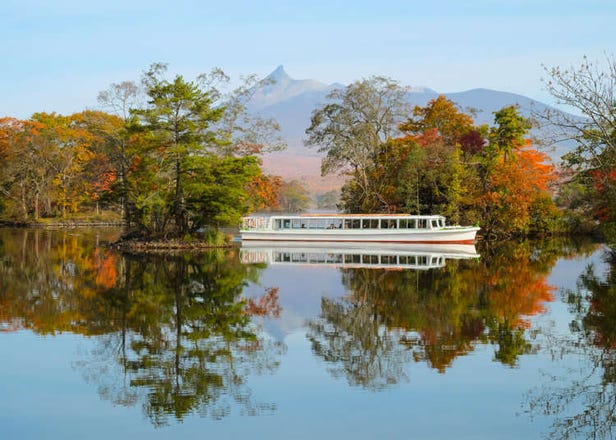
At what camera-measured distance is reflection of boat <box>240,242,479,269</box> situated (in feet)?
105

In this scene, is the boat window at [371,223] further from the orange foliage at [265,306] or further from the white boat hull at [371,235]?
the orange foliage at [265,306]

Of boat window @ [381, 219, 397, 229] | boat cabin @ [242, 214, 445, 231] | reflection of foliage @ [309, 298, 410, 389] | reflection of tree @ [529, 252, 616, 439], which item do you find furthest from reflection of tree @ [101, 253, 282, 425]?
boat window @ [381, 219, 397, 229]

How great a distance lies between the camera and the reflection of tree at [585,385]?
1027 cm

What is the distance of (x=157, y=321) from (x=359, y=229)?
28656 mm

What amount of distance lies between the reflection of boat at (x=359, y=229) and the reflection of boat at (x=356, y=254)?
78cm

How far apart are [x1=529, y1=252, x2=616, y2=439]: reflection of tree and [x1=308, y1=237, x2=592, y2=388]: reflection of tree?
1.05 meters

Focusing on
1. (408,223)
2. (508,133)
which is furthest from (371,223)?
(508,133)

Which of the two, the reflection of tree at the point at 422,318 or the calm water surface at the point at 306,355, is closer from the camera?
the calm water surface at the point at 306,355

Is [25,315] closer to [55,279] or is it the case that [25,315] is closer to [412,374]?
[55,279]

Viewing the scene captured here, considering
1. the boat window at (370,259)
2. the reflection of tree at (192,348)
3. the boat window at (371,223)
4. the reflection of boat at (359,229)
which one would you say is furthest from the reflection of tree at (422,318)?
the boat window at (371,223)

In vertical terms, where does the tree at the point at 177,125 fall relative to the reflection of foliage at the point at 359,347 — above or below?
above

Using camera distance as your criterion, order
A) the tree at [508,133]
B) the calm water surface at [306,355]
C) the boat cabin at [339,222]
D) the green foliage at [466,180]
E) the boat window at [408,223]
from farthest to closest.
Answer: the tree at [508,133], the green foliage at [466,180], the boat window at [408,223], the boat cabin at [339,222], the calm water surface at [306,355]

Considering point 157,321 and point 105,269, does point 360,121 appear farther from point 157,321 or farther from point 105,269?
point 157,321

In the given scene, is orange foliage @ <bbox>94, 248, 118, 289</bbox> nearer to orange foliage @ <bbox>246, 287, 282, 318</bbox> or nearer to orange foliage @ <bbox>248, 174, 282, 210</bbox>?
orange foliage @ <bbox>246, 287, 282, 318</bbox>
